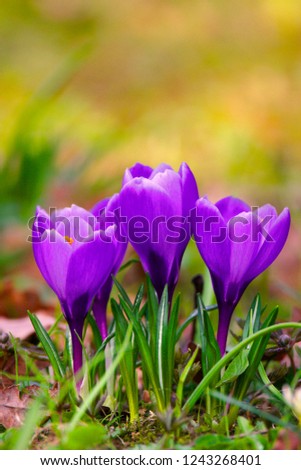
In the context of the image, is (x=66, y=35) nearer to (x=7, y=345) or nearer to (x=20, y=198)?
(x=20, y=198)

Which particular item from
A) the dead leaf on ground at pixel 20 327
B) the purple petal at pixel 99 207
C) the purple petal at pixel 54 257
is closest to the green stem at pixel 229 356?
the purple petal at pixel 54 257

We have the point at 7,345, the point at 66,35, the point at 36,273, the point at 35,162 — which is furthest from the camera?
the point at 66,35

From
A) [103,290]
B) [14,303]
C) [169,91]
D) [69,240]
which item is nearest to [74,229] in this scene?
[69,240]

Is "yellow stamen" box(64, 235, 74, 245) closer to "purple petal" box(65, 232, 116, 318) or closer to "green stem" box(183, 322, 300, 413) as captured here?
"purple petal" box(65, 232, 116, 318)

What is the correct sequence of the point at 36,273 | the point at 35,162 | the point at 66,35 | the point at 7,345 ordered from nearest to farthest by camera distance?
the point at 7,345, the point at 35,162, the point at 36,273, the point at 66,35

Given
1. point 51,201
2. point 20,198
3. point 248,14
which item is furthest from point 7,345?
point 248,14

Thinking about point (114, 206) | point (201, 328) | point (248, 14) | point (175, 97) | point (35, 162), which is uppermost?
point (248, 14)

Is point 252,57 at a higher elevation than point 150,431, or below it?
higher
